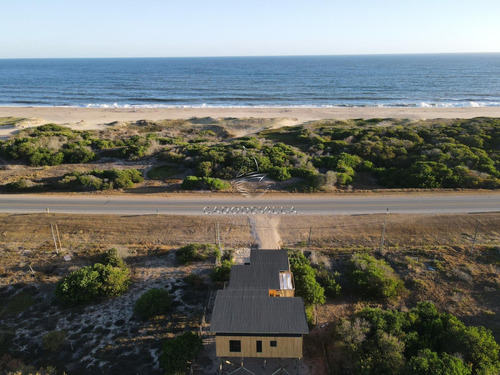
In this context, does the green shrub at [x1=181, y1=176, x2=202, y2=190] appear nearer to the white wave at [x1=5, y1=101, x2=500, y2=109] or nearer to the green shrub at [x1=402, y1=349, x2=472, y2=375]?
the green shrub at [x1=402, y1=349, x2=472, y2=375]

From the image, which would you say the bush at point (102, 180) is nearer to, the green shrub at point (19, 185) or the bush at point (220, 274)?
the green shrub at point (19, 185)

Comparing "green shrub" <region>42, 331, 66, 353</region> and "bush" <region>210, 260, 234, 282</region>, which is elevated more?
"bush" <region>210, 260, 234, 282</region>

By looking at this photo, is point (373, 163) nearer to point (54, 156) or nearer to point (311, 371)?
point (311, 371)

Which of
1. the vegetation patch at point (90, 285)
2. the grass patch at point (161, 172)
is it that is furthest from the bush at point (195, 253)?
the grass patch at point (161, 172)

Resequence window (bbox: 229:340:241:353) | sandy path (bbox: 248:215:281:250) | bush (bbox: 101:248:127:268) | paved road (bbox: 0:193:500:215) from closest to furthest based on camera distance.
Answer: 1. window (bbox: 229:340:241:353)
2. bush (bbox: 101:248:127:268)
3. sandy path (bbox: 248:215:281:250)
4. paved road (bbox: 0:193:500:215)

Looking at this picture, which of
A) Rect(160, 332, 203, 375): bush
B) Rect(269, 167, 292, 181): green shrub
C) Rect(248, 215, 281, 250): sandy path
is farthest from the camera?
Rect(269, 167, 292, 181): green shrub

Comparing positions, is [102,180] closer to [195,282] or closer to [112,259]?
[112,259]

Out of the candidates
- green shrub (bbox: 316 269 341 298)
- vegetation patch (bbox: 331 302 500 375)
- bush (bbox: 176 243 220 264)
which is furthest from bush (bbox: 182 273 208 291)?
vegetation patch (bbox: 331 302 500 375)

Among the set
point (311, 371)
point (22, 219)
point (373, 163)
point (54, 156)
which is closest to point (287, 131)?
point (373, 163)
